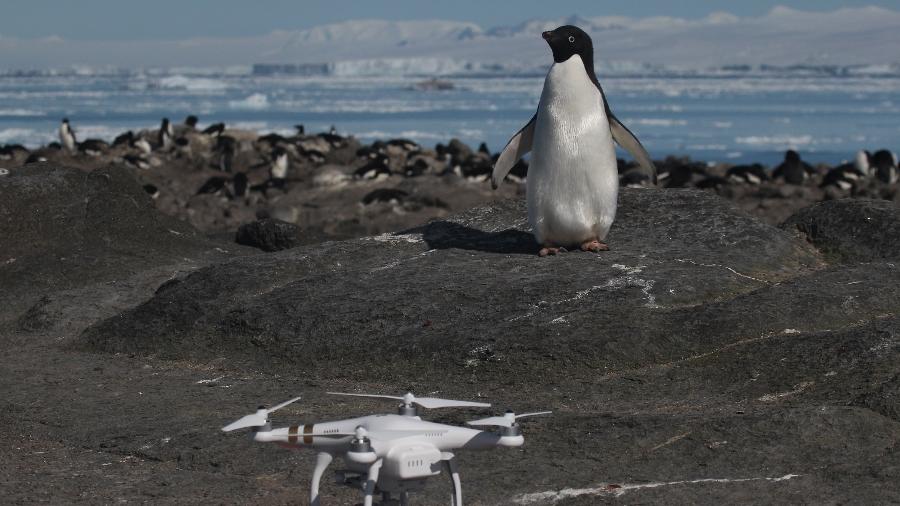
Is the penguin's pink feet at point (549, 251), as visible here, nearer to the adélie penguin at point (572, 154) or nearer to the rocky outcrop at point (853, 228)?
the adélie penguin at point (572, 154)

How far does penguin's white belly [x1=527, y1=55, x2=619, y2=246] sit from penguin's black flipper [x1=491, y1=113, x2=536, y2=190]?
0.51m

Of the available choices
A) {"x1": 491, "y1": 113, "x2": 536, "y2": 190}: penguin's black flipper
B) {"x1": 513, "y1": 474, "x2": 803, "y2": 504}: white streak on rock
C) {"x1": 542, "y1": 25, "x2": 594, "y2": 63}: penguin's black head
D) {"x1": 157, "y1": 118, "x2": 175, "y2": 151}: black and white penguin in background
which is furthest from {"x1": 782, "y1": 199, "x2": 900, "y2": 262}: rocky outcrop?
{"x1": 157, "y1": 118, "x2": 175, "y2": 151}: black and white penguin in background

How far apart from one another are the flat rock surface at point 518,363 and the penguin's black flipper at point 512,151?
528 mm

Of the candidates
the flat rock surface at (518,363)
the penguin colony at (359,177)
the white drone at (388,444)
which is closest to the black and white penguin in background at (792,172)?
the penguin colony at (359,177)

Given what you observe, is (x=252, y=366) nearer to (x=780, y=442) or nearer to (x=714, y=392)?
(x=714, y=392)

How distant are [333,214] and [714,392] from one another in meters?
15.8

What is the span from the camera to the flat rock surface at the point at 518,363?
19.0 feet

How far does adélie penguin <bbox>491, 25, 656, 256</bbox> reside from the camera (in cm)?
934

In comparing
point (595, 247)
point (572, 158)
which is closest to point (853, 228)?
point (595, 247)

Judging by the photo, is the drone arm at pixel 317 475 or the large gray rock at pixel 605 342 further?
the large gray rock at pixel 605 342

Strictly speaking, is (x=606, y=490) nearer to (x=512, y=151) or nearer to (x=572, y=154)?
(x=572, y=154)

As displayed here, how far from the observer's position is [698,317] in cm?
798

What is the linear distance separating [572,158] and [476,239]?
1.27 m

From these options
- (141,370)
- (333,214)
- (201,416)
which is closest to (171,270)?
(141,370)
